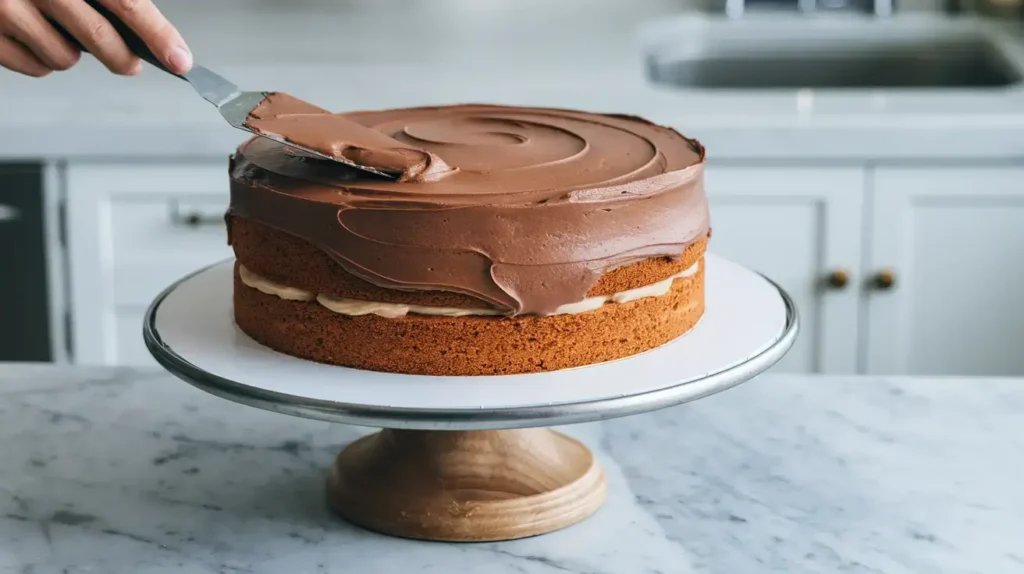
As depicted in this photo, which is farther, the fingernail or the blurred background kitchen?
the blurred background kitchen

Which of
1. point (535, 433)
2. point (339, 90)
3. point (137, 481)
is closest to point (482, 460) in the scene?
point (535, 433)

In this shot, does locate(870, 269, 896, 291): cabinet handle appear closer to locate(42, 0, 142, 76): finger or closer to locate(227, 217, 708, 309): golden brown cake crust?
locate(227, 217, 708, 309): golden brown cake crust

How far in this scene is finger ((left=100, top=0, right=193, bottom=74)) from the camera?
97 cm

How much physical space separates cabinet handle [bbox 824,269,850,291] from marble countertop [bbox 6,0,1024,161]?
193 mm

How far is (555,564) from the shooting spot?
0.94m

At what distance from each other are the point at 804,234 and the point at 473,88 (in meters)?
0.66

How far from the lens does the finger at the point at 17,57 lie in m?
1.05

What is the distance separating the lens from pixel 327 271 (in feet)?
3.20

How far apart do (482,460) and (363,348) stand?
15 cm

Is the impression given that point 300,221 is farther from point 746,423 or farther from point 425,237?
point 746,423

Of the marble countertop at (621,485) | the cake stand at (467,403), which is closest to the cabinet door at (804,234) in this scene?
the marble countertop at (621,485)

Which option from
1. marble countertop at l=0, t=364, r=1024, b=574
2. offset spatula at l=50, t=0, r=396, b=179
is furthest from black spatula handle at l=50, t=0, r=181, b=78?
marble countertop at l=0, t=364, r=1024, b=574

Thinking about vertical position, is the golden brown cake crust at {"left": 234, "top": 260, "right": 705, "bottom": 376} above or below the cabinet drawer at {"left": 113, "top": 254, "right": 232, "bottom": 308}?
above

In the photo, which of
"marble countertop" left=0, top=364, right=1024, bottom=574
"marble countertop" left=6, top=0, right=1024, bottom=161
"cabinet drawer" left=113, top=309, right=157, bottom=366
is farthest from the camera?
"cabinet drawer" left=113, top=309, right=157, bottom=366
